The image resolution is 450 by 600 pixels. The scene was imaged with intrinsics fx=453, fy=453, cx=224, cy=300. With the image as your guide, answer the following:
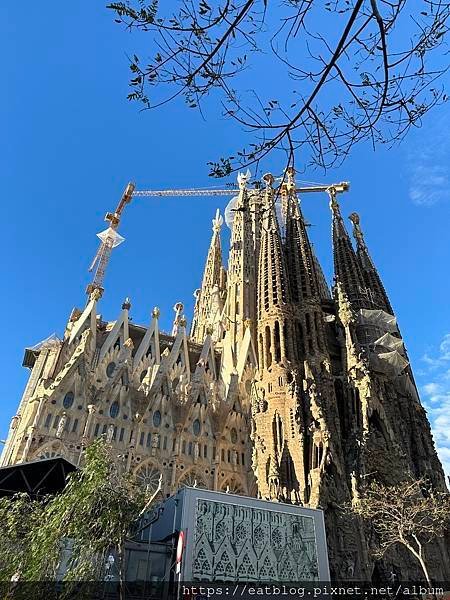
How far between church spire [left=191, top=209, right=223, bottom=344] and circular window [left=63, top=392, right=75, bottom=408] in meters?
19.9

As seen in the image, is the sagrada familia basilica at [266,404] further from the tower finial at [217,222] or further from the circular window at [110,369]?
the tower finial at [217,222]

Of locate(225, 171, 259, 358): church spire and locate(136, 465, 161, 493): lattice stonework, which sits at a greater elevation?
locate(225, 171, 259, 358): church spire

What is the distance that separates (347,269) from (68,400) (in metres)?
23.2

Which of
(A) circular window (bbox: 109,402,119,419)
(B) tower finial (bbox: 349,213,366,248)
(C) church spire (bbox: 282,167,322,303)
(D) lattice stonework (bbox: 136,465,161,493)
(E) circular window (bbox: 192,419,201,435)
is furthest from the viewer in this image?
(B) tower finial (bbox: 349,213,366,248)

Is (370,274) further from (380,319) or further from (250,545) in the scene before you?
(250,545)

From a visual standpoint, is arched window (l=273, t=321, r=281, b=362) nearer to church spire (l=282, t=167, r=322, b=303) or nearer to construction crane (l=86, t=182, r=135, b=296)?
church spire (l=282, t=167, r=322, b=303)

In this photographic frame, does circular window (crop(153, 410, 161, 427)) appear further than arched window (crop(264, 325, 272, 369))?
No

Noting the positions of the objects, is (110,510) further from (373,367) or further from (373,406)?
(373,367)

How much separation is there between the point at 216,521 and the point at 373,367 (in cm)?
1663

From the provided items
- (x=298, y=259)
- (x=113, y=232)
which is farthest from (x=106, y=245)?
(x=298, y=259)

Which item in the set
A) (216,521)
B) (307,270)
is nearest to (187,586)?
(216,521)

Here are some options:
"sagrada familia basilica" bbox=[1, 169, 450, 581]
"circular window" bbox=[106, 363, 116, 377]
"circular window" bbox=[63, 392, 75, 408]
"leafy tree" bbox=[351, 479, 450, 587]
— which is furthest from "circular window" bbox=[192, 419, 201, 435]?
"leafy tree" bbox=[351, 479, 450, 587]

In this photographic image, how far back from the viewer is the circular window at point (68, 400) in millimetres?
22891

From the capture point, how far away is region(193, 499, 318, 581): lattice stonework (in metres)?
13.3
